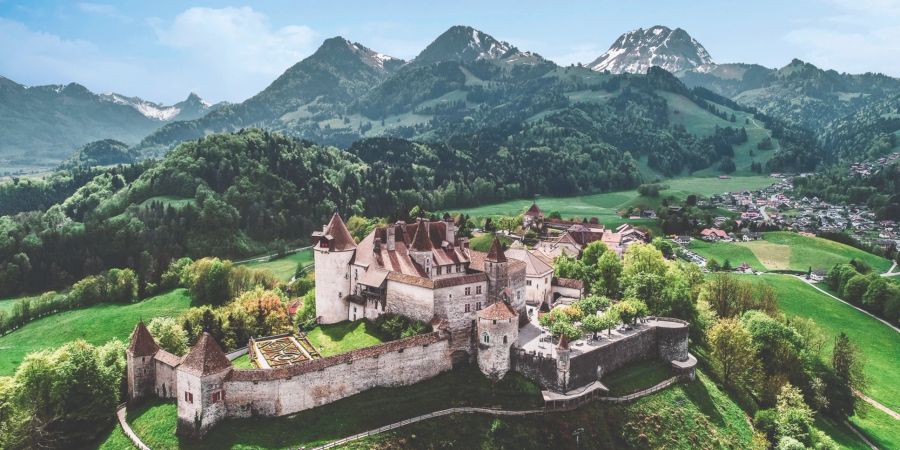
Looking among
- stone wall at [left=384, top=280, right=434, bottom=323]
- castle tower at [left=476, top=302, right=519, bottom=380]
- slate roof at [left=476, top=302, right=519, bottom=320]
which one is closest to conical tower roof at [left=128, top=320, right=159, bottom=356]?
stone wall at [left=384, top=280, right=434, bottom=323]

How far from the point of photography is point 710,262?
134m

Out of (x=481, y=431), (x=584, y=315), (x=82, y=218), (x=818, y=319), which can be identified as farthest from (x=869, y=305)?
(x=82, y=218)

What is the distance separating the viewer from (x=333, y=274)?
71.8 m

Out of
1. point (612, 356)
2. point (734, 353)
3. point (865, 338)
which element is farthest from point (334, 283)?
point (865, 338)

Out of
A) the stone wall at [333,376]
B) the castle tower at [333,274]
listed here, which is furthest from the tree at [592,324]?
the castle tower at [333,274]

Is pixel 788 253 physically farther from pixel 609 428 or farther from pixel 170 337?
pixel 170 337

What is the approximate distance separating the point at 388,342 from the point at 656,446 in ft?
94.6

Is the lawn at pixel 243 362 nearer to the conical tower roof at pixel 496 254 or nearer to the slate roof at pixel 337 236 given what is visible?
the slate roof at pixel 337 236

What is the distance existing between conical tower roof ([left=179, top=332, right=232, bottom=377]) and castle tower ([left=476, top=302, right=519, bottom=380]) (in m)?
25.3

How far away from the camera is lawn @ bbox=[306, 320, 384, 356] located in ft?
208

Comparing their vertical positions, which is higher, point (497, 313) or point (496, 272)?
point (496, 272)

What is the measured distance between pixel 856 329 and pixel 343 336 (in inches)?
3785

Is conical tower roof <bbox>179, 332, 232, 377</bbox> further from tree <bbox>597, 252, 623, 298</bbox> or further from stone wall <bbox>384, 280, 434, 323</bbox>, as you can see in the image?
tree <bbox>597, 252, 623, 298</bbox>

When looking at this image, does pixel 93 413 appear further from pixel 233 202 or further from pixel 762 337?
pixel 233 202
